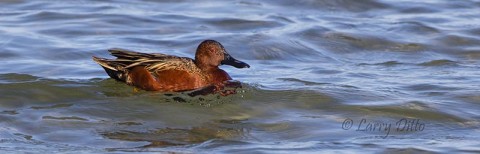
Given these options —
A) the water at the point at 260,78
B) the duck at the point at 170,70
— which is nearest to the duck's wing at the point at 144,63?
the duck at the point at 170,70

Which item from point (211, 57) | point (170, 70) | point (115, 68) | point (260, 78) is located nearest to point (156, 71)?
point (170, 70)

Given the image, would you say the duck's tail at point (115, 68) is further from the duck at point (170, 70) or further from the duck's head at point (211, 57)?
the duck's head at point (211, 57)

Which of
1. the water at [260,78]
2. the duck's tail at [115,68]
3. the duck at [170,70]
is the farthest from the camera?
the duck's tail at [115,68]

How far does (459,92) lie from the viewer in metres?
10.2

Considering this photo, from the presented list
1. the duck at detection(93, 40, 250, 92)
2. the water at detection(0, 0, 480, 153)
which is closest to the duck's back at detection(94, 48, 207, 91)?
the duck at detection(93, 40, 250, 92)

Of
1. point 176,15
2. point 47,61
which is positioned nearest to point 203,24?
Answer: point 176,15

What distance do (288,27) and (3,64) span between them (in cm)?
422

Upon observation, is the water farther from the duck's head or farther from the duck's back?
the duck's head

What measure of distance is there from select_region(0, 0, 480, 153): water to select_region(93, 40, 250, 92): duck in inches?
5.3

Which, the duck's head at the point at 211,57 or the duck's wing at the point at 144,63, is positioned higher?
the duck's head at the point at 211,57

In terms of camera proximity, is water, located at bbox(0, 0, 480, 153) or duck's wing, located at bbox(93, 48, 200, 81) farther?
duck's wing, located at bbox(93, 48, 200, 81)

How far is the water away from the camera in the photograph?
8.48 metres

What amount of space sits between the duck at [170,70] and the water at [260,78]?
134 mm

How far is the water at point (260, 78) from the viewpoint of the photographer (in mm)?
8484
